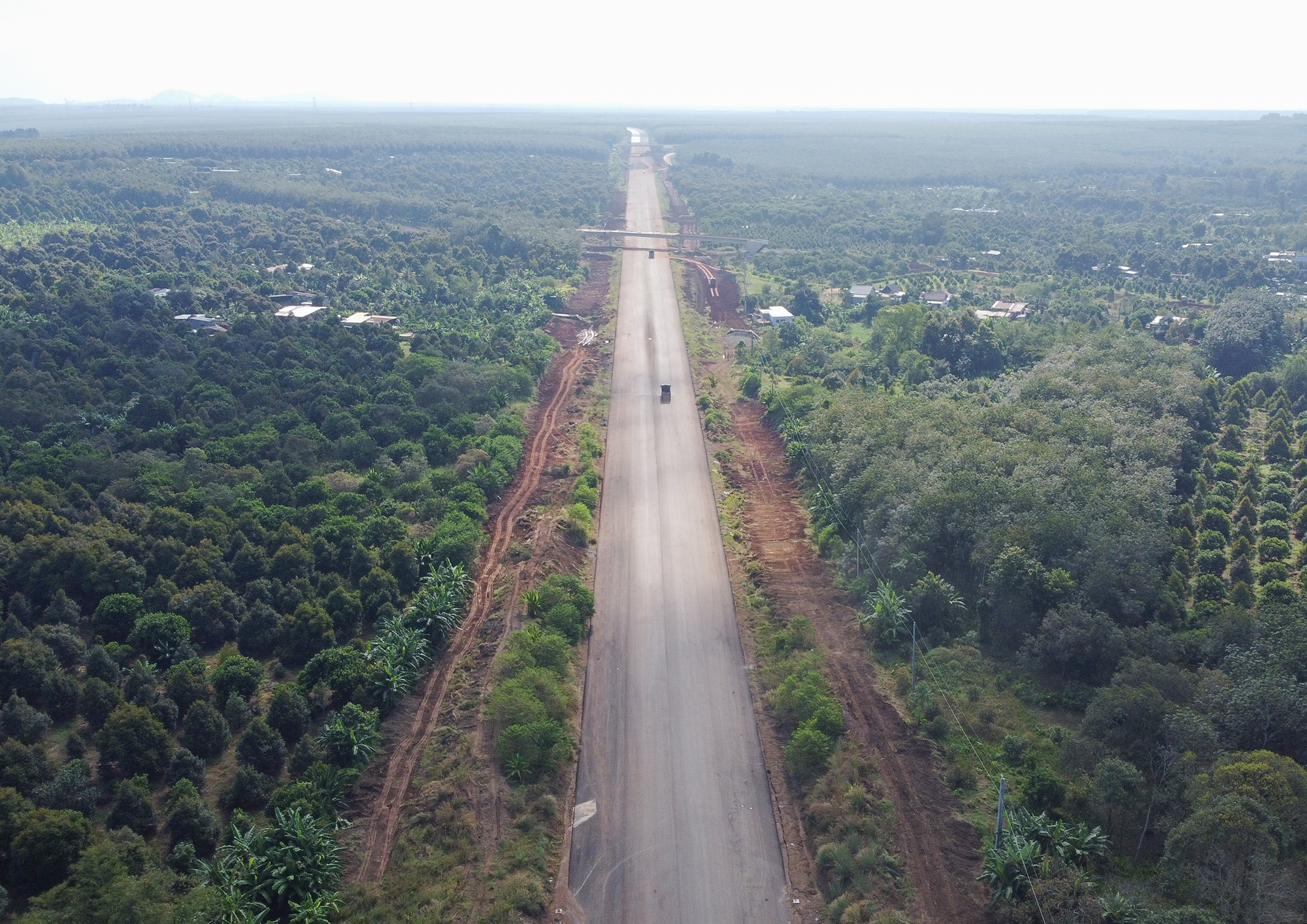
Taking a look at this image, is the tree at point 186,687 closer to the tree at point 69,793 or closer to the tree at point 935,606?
the tree at point 69,793

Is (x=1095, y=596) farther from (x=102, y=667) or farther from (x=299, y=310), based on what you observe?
(x=299, y=310)

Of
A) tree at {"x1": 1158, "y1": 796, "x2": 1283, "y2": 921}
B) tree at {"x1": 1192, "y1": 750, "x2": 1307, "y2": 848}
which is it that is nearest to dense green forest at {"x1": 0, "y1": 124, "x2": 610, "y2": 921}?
tree at {"x1": 1158, "y1": 796, "x2": 1283, "y2": 921}

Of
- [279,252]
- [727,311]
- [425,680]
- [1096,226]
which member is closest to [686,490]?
[425,680]

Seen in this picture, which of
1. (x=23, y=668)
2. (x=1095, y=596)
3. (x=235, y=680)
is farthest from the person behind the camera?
(x=1095, y=596)

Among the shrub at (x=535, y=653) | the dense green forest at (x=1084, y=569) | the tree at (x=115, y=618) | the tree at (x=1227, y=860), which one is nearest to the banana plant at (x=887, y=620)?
the dense green forest at (x=1084, y=569)

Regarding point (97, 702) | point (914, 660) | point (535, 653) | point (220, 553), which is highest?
point (220, 553)

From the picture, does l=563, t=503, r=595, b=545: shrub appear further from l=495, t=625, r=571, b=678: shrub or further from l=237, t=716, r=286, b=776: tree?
l=237, t=716, r=286, b=776: tree

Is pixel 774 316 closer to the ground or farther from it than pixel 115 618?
farther from it

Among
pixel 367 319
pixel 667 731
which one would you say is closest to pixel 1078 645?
pixel 667 731
